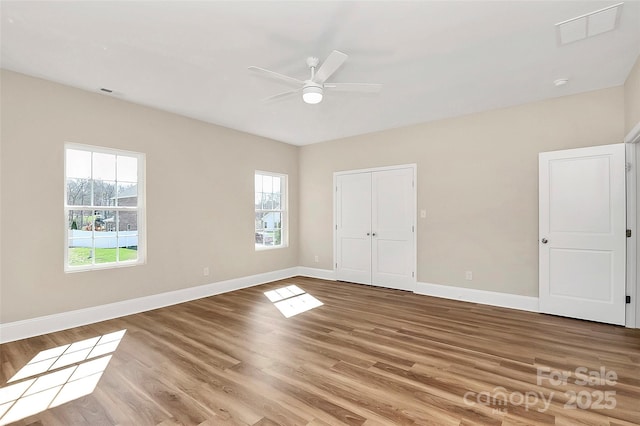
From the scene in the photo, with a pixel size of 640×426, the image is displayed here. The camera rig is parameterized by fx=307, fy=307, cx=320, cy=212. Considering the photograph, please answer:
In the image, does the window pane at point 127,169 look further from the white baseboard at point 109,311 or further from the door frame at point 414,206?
the door frame at point 414,206

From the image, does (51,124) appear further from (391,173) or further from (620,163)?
(620,163)

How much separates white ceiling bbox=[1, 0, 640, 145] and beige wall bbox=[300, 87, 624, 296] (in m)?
0.33

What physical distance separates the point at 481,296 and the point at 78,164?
5784 millimetres

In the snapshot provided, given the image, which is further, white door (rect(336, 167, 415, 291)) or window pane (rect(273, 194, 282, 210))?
window pane (rect(273, 194, 282, 210))

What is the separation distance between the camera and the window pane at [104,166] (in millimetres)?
3996

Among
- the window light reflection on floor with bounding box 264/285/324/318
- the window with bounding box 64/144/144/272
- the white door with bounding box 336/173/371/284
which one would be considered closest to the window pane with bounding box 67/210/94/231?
the window with bounding box 64/144/144/272

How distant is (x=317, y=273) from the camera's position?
6547 mm

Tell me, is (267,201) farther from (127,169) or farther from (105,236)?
(105,236)

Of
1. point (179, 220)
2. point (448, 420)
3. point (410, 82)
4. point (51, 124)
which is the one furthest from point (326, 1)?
point (179, 220)

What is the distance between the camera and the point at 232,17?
95.0 inches

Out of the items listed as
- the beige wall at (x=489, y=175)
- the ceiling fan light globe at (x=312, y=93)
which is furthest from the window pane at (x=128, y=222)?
the beige wall at (x=489, y=175)

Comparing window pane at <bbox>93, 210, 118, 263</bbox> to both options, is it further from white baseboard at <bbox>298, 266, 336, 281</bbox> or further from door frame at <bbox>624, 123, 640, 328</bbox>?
door frame at <bbox>624, 123, 640, 328</bbox>

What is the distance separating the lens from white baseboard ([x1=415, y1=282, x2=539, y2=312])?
13.8 feet

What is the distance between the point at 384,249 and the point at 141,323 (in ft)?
12.9
